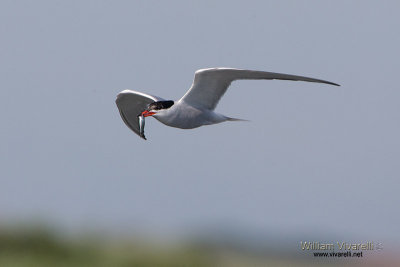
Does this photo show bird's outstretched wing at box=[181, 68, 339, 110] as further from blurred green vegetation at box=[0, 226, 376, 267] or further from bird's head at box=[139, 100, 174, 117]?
blurred green vegetation at box=[0, 226, 376, 267]

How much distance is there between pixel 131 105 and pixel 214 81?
9.76 feet

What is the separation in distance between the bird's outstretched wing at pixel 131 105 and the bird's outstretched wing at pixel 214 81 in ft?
5.95

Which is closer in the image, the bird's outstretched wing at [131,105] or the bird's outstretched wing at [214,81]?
the bird's outstretched wing at [214,81]

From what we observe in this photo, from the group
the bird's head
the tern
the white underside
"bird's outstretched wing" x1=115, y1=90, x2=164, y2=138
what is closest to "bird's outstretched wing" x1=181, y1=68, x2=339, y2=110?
the tern

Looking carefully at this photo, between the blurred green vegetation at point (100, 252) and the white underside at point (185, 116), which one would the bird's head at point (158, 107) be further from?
the blurred green vegetation at point (100, 252)

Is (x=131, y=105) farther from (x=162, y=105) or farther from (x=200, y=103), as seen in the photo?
(x=200, y=103)

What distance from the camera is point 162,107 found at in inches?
501

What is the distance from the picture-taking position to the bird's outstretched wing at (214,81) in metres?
12.0

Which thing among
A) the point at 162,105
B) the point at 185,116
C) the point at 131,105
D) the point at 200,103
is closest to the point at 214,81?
the point at 200,103

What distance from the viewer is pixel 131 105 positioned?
49.0 feet

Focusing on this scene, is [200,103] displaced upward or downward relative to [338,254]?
upward

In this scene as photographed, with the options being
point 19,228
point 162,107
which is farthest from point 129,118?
point 19,228

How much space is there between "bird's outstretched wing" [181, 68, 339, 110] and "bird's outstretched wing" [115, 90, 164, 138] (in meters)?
1.81

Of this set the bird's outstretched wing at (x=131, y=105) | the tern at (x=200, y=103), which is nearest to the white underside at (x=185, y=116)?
the tern at (x=200, y=103)
